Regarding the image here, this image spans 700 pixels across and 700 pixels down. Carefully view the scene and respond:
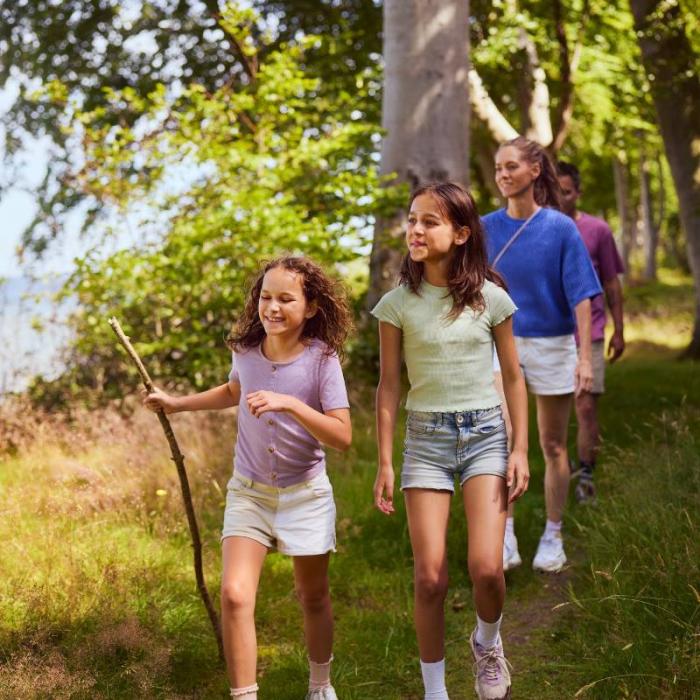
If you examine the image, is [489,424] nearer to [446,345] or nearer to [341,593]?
[446,345]

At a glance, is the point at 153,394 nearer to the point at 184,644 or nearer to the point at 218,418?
the point at 184,644

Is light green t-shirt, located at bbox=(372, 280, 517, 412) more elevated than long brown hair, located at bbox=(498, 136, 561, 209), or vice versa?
long brown hair, located at bbox=(498, 136, 561, 209)

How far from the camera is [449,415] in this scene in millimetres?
3668

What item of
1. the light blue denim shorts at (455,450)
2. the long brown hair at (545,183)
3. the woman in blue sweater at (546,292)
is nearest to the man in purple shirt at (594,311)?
the long brown hair at (545,183)

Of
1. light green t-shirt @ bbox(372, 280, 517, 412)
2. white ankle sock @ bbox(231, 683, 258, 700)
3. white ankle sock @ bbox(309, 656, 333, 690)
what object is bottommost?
white ankle sock @ bbox(309, 656, 333, 690)

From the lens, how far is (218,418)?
25.4 ft

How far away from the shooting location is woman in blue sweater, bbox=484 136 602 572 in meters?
5.00

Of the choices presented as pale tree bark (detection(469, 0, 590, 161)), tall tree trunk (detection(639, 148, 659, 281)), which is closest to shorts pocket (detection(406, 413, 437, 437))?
pale tree bark (detection(469, 0, 590, 161))

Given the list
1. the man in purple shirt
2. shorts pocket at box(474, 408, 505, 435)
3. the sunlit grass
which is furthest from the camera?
the sunlit grass

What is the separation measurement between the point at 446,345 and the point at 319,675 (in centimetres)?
138

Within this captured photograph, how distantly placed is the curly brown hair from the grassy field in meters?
1.32

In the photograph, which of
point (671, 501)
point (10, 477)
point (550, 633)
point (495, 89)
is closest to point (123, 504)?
point (10, 477)

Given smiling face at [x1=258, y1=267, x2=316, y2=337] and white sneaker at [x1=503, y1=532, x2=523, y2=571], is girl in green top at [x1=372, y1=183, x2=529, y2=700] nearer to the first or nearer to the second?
smiling face at [x1=258, y1=267, x2=316, y2=337]

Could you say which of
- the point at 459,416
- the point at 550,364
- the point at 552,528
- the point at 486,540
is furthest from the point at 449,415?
the point at 552,528
